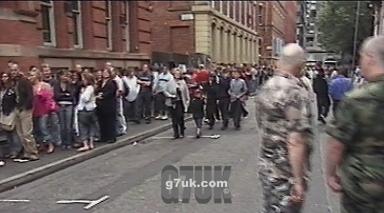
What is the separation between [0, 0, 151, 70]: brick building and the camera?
11977mm

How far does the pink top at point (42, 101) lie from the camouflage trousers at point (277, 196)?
708 cm

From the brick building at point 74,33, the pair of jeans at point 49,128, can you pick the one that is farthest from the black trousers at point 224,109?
the pair of jeans at point 49,128

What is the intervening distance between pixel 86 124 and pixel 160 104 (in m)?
5.61

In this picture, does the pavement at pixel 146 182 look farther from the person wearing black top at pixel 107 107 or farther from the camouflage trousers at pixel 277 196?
the camouflage trousers at pixel 277 196

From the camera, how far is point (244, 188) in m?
7.06

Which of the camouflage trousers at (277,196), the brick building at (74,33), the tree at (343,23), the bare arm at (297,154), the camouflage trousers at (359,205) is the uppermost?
the tree at (343,23)

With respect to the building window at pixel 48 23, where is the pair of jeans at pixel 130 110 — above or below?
below

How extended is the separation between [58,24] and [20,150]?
236 inches

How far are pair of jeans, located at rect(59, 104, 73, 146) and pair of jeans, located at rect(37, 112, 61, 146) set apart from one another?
13 cm

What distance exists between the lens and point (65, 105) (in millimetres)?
10531

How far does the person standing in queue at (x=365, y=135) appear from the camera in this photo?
2730 mm

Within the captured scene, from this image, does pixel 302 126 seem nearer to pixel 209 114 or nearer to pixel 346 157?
pixel 346 157

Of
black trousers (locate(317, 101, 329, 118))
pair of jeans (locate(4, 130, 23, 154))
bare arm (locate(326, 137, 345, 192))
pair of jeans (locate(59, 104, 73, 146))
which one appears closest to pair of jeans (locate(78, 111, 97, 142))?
pair of jeans (locate(59, 104, 73, 146))

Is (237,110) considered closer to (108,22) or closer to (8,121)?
(108,22)
